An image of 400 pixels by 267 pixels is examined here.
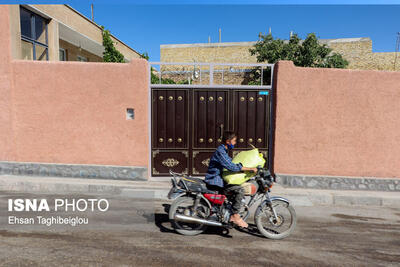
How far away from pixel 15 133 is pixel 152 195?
176 inches

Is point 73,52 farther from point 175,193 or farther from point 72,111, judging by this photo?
point 175,193

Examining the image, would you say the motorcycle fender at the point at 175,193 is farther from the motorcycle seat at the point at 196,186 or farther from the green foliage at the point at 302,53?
the green foliage at the point at 302,53

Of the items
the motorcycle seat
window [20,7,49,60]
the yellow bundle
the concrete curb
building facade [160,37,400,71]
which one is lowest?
the concrete curb

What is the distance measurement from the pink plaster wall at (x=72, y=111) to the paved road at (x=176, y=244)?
2.63m

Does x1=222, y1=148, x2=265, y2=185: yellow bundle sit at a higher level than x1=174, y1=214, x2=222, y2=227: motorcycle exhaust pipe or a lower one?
higher

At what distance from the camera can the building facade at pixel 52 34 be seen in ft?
26.8

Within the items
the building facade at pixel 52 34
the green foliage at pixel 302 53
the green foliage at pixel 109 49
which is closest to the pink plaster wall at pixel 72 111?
the building facade at pixel 52 34

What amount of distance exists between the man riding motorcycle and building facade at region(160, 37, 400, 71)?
20.2 meters

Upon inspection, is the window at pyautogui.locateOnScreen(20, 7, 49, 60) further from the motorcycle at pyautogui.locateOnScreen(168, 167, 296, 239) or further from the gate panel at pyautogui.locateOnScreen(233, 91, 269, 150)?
the motorcycle at pyautogui.locateOnScreen(168, 167, 296, 239)

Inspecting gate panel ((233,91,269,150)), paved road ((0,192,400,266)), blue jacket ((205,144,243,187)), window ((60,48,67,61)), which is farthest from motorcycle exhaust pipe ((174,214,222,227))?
window ((60,48,67,61))

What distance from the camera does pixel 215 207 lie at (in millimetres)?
4438

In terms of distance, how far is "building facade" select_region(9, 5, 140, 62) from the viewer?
321 inches

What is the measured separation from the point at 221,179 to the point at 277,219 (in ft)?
3.67

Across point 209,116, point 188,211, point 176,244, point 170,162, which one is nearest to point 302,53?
point 209,116
